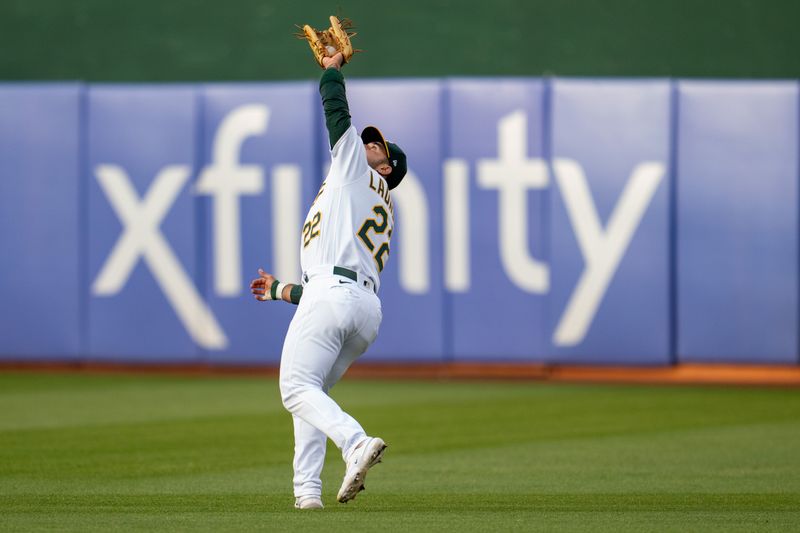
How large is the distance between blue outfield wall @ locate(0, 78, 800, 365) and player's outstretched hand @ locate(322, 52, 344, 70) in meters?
7.91

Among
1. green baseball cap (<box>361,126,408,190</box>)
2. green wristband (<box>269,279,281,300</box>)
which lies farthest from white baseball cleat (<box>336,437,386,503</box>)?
green baseball cap (<box>361,126,408,190</box>)

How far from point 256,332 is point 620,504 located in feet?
27.0

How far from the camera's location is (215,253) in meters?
14.5

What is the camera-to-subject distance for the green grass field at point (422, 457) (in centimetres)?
602

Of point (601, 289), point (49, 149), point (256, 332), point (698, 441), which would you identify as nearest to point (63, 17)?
point (49, 149)

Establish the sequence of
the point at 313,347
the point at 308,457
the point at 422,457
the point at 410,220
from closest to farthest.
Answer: the point at 313,347, the point at 308,457, the point at 422,457, the point at 410,220

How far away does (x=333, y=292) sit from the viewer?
5906 millimetres

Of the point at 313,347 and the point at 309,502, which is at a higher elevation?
the point at 313,347

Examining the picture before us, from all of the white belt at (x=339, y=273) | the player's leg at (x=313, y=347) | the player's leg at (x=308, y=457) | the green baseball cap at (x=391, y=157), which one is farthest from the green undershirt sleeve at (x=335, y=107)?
the player's leg at (x=308, y=457)

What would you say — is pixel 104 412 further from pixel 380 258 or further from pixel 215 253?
pixel 380 258

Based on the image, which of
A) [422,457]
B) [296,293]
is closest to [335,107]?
[296,293]

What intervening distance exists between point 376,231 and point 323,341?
0.57m

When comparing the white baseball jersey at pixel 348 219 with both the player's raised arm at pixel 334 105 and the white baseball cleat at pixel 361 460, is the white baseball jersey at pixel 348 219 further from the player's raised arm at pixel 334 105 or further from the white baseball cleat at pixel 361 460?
the white baseball cleat at pixel 361 460

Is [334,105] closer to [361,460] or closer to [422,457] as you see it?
[361,460]
